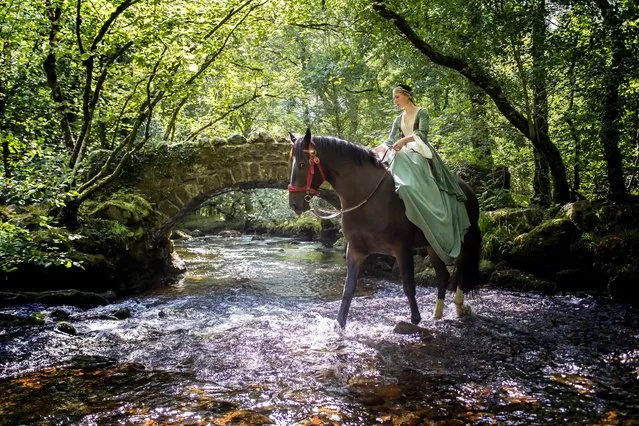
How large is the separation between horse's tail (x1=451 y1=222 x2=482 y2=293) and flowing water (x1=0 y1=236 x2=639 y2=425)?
17.4 inches

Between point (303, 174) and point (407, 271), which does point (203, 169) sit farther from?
point (407, 271)

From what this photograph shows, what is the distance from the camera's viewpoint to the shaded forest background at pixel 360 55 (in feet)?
22.7

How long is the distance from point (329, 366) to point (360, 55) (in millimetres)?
11102

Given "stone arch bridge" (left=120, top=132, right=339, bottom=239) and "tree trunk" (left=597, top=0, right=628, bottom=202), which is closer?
"tree trunk" (left=597, top=0, right=628, bottom=202)

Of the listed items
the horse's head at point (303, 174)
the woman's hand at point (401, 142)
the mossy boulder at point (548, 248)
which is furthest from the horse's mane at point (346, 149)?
the mossy boulder at point (548, 248)

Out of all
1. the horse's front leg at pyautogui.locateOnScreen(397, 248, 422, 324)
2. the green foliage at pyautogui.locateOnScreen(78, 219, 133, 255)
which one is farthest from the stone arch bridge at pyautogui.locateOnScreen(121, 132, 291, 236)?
the horse's front leg at pyautogui.locateOnScreen(397, 248, 422, 324)

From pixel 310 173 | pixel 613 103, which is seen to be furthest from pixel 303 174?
pixel 613 103

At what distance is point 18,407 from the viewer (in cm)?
344

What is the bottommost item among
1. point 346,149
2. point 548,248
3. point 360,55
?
point 548,248

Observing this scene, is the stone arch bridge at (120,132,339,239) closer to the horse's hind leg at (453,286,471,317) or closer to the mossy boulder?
the mossy boulder

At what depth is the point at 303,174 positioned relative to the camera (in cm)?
544

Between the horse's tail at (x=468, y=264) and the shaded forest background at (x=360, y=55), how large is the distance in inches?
147

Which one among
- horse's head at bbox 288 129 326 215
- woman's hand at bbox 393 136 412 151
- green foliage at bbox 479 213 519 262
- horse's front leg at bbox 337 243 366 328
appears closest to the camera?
horse's head at bbox 288 129 326 215

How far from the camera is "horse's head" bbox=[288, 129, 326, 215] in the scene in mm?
5383
